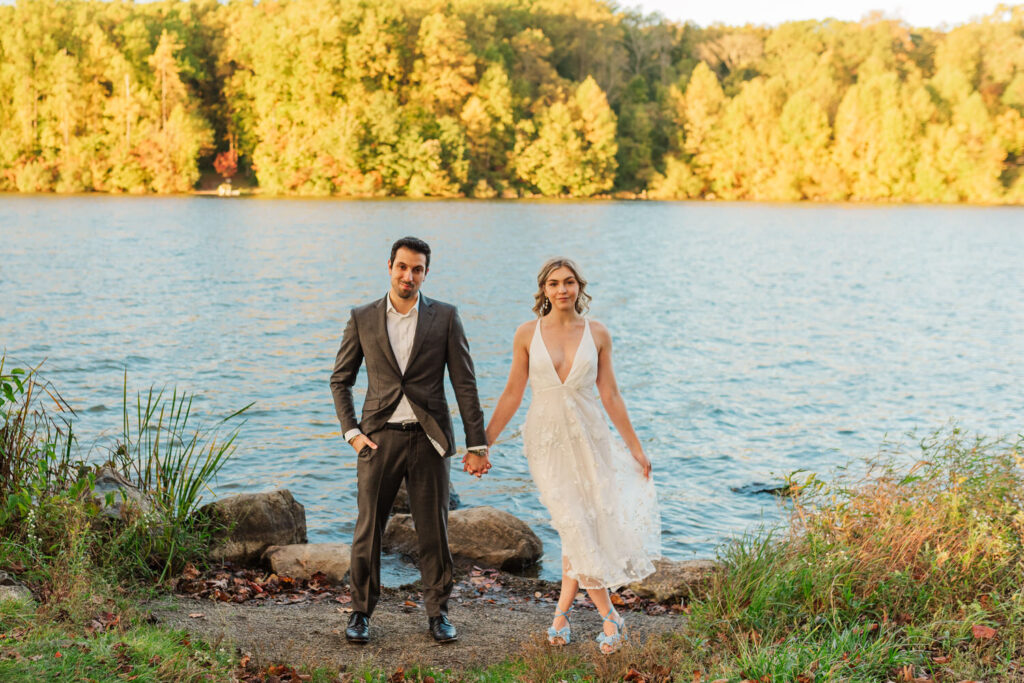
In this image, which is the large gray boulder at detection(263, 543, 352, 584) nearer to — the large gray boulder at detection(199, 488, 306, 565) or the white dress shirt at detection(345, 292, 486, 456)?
the large gray boulder at detection(199, 488, 306, 565)

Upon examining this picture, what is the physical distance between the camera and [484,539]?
8750 mm

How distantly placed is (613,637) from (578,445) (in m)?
1.17

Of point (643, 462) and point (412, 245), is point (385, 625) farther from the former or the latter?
point (412, 245)

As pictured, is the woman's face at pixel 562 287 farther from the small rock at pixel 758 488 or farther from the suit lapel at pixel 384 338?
the small rock at pixel 758 488

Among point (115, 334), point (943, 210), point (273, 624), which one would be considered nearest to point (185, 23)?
point (943, 210)

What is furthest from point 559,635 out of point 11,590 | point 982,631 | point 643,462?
point 11,590

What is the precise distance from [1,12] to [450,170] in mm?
42806

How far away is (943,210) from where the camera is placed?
79.4 meters

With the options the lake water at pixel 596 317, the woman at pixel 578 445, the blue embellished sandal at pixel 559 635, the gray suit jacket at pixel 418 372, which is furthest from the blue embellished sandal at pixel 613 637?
the lake water at pixel 596 317

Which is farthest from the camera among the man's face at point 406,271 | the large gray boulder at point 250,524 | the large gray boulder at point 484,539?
the large gray boulder at point 484,539

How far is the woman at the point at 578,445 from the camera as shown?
218 inches

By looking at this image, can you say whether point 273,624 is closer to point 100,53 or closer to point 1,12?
point 100,53

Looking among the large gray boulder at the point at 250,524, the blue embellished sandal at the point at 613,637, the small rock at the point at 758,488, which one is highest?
the blue embellished sandal at the point at 613,637

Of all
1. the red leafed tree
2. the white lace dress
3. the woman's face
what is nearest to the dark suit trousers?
the white lace dress
